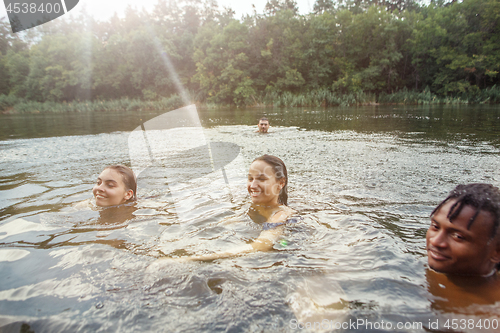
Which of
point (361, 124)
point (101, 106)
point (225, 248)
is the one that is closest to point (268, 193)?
point (225, 248)

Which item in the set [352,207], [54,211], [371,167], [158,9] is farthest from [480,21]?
[158,9]

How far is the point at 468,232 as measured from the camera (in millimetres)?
2080

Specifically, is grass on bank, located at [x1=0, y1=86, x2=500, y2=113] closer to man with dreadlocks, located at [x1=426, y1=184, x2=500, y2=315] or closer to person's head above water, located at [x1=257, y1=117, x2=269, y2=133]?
person's head above water, located at [x1=257, y1=117, x2=269, y2=133]

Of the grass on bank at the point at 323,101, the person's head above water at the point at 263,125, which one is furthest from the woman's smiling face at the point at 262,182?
the grass on bank at the point at 323,101

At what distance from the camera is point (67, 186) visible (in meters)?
5.23

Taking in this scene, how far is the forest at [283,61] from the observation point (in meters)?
36.9

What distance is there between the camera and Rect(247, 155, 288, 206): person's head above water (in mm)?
3803

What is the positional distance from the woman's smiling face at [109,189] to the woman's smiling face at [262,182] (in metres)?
1.90

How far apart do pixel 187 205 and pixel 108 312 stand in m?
2.38

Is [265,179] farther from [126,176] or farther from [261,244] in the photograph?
[126,176]

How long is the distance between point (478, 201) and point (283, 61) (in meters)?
45.2

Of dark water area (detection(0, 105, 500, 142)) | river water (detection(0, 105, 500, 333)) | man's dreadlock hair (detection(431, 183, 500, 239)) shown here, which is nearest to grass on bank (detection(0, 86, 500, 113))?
dark water area (detection(0, 105, 500, 142))

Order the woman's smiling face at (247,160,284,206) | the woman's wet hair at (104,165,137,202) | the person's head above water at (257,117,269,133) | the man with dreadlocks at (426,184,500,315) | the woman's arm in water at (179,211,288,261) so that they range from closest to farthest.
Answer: the man with dreadlocks at (426,184,500,315), the woman's arm in water at (179,211,288,261), the woman's smiling face at (247,160,284,206), the woman's wet hair at (104,165,137,202), the person's head above water at (257,117,269,133)

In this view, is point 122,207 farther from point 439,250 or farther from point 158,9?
point 158,9
